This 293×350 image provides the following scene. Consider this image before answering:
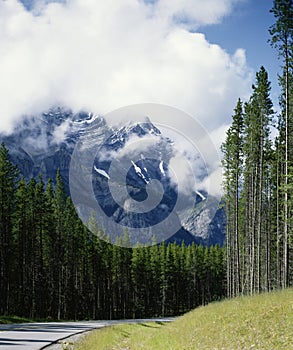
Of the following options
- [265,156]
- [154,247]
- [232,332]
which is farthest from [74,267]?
[232,332]

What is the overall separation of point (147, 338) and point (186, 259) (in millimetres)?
66481

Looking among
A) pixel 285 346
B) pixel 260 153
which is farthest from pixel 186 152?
pixel 285 346

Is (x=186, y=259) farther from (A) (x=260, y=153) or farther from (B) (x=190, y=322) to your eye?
(B) (x=190, y=322)

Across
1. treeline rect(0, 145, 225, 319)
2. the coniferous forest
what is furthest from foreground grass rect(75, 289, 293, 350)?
treeline rect(0, 145, 225, 319)

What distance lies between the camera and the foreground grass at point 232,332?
1190 cm

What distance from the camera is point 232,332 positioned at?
43.8 feet

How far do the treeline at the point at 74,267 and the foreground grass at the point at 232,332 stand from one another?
22692mm

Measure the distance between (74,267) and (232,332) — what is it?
48246mm

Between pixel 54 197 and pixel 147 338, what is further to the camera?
pixel 54 197

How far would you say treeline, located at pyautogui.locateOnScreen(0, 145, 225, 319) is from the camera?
4000 centimetres

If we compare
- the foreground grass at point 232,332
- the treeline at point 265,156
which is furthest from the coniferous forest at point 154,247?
the foreground grass at point 232,332

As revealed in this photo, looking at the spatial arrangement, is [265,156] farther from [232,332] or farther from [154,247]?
[154,247]

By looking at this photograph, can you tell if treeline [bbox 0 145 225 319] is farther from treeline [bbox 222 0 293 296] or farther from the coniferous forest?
treeline [bbox 222 0 293 296]

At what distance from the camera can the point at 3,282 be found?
37281 millimetres
